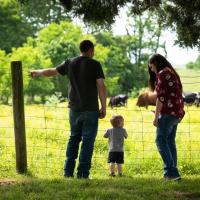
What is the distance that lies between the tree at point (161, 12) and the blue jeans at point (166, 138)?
1.77m

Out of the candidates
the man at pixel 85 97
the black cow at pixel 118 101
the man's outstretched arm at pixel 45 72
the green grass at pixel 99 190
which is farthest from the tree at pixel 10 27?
the green grass at pixel 99 190

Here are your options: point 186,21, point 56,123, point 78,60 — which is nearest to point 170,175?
point 78,60

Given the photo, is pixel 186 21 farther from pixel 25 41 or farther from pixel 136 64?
pixel 136 64

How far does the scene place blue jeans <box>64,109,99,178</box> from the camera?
6820mm

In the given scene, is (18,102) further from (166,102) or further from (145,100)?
(145,100)

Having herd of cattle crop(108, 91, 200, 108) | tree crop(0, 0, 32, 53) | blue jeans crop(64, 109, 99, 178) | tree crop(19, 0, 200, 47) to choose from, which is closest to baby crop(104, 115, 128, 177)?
blue jeans crop(64, 109, 99, 178)

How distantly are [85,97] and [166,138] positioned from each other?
1.12 m

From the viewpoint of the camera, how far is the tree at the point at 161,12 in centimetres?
733

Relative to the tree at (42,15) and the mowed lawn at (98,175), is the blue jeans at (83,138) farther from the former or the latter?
the tree at (42,15)

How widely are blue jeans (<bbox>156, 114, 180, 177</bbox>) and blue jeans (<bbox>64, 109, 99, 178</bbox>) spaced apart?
828 mm

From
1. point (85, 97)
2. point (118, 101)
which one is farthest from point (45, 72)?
point (118, 101)

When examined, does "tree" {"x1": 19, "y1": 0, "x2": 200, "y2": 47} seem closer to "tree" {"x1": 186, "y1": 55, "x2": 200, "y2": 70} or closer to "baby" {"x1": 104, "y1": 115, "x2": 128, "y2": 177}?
"baby" {"x1": 104, "y1": 115, "x2": 128, "y2": 177}

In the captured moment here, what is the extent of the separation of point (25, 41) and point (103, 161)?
51.2 meters

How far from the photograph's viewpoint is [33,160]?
9.06m
